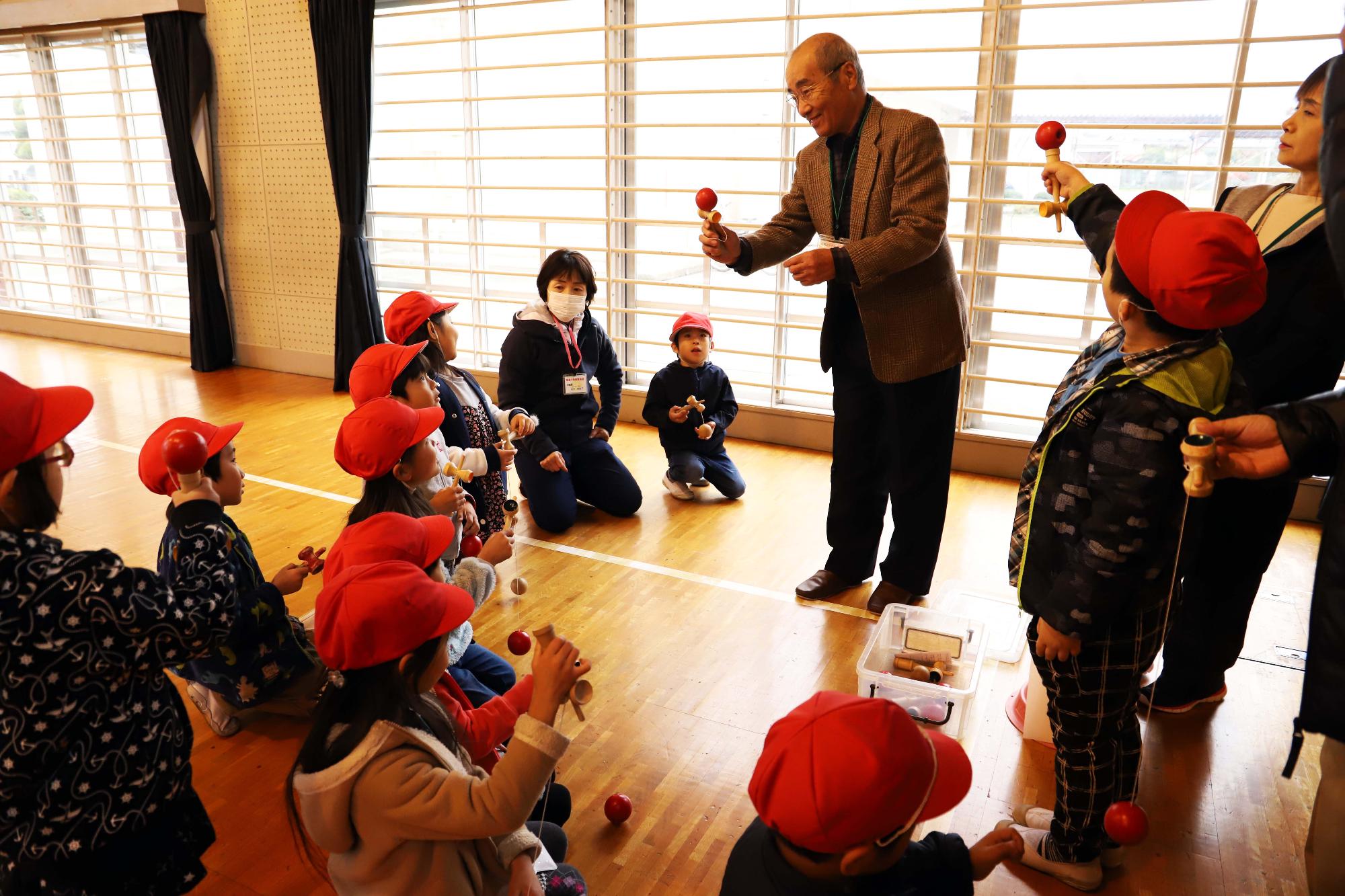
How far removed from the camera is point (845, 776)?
1122mm

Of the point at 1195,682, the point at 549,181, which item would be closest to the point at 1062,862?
the point at 1195,682

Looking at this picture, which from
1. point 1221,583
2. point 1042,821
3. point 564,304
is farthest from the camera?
point 564,304

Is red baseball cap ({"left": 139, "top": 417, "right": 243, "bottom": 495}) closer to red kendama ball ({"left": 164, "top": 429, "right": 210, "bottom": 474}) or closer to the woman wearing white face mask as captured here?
red kendama ball ({"left": 164, "top": 429, "right": 210, "bottom": 474})

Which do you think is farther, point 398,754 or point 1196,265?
point 1196,265

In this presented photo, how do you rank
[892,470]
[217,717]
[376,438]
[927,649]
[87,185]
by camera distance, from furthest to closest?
[87,185]
[892,470]
[927,649]
[217,717]
[376,438]

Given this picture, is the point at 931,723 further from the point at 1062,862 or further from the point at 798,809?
the point at 798,809

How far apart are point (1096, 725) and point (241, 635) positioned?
212 centimetres

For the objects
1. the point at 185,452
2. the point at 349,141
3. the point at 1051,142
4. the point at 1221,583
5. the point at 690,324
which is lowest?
the point at 1221,583

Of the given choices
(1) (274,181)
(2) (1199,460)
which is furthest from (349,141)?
(2) (1199,460)

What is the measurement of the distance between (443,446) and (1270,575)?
3310 millimetres

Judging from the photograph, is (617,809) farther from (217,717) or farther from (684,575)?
(684,575)

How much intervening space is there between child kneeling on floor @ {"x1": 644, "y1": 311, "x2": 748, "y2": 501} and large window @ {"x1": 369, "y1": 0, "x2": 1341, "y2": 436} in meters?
0.89

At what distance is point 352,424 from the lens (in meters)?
2.31

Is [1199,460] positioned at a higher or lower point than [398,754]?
higher
